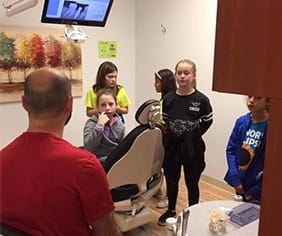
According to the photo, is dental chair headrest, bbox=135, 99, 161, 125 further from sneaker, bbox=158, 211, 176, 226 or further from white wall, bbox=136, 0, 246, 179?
white wall, bbox=136, 0, 246, 179

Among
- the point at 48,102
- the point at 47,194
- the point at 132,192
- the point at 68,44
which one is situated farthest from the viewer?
the point at 68,44

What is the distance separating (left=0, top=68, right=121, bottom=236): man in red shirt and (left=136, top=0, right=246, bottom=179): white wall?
246 centimetres

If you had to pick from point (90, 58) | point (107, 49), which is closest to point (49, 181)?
point (90, 58)

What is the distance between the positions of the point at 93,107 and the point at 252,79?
9.45ft

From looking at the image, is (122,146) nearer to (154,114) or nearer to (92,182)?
(154,114)

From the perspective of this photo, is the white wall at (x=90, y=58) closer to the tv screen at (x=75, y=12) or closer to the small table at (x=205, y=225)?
the tv screen at (x=75, y=12)

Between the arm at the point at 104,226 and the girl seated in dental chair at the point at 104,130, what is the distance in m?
1.36

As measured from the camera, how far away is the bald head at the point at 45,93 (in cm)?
127

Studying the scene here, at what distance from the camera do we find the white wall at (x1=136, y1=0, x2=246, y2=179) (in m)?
3.66

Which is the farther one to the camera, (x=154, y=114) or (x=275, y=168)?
(x=154, y=114)

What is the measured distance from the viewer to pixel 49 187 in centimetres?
117

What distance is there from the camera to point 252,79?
0.70m

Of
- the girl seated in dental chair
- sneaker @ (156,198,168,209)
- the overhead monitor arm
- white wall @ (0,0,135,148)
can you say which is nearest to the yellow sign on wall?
Answer: white wall @ (0,0,135,148)

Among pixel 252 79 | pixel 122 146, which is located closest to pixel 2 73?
pixel 122 146
